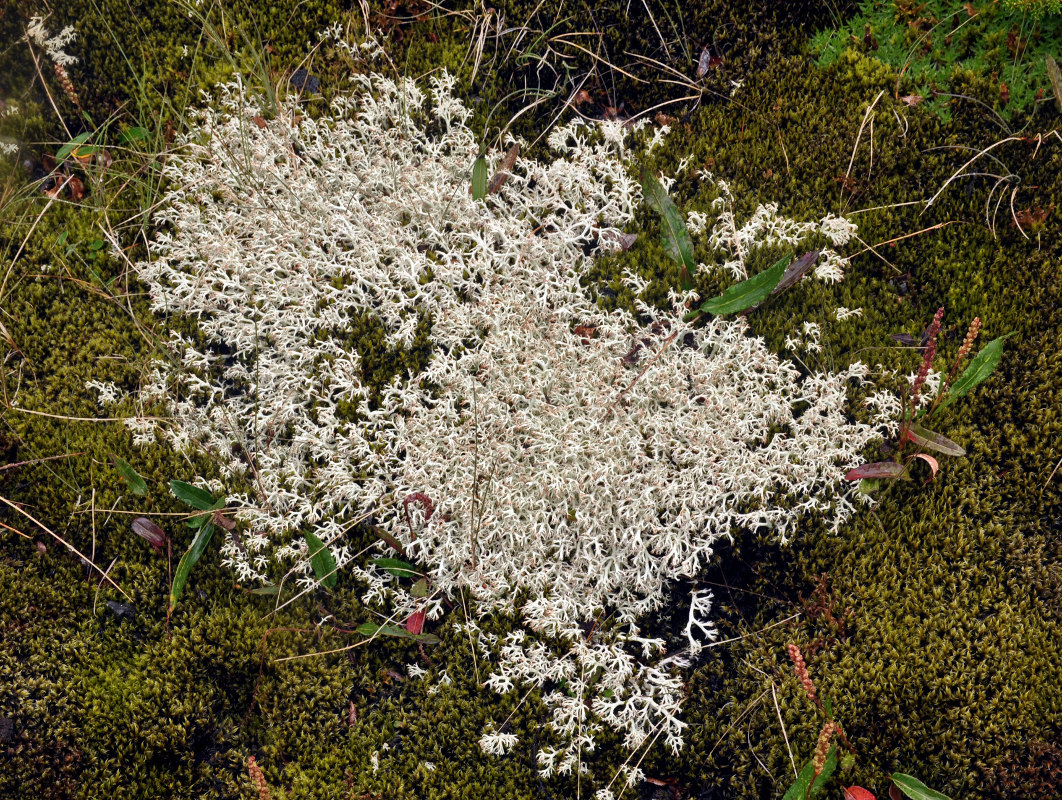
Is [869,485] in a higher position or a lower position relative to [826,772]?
higher

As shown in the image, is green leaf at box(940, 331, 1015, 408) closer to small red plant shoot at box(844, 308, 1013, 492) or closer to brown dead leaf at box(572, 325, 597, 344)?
small red plant shoot at box(844, 308, 1013, 492)

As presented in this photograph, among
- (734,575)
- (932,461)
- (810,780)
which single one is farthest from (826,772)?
(932,461)

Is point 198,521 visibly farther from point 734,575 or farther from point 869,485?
point 869,485

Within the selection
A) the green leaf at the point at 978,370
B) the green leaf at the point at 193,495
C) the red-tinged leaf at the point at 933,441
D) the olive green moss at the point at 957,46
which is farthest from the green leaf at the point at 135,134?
the green leaf at the point at 978,370

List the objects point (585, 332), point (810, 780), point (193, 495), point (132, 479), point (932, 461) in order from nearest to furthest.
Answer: point (810, 780) → point (932, 461) → point (193, 495) → point (132, 479) → point (585, 332)

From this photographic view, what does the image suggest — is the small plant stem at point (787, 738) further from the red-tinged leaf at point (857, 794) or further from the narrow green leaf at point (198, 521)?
the narrow green leaf at point (198, 521)

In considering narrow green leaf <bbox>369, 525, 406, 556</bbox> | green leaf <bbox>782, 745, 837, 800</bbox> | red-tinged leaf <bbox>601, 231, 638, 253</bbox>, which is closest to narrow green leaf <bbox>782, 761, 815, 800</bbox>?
green leaf <bbox>782, 745, 837, 800</bbox>
